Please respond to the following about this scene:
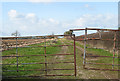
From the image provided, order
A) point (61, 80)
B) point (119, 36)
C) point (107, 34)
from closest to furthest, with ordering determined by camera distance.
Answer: point (61, 80)
point (119, 36)
point (107, 34)

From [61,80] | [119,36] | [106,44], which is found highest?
[119,36]

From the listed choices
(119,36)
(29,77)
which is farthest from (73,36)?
(119,36)

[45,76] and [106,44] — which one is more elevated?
[106,44]

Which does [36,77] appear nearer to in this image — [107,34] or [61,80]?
[61,80]

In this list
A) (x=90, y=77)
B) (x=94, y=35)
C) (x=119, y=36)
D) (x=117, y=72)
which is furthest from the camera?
(x=94, y=35)

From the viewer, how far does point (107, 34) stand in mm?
11141

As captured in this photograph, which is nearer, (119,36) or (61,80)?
(61,80)

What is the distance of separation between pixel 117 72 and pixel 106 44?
6533mm

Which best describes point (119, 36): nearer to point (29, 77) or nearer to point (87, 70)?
point (87, 70)

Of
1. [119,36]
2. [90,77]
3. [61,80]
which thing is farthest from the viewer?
[119,36]

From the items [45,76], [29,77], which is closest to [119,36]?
[45,76]

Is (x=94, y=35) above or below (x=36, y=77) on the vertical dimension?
above

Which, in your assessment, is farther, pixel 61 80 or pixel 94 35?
pixel 94 35

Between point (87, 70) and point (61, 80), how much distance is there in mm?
1886
